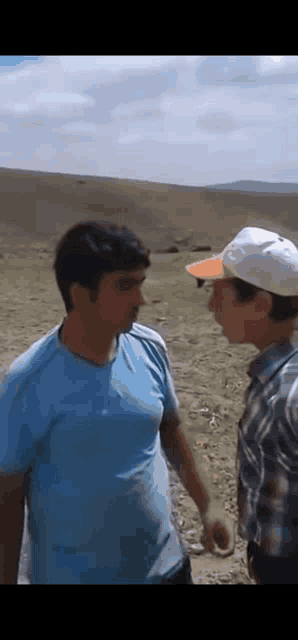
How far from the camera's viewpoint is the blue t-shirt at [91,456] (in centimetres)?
121

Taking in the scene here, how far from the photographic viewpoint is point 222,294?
1.43 metres

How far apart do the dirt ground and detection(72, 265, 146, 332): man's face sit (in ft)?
1.51

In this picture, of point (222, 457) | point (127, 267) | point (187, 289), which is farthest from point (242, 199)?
point (127, 267)

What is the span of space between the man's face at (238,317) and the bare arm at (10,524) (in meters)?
0.64

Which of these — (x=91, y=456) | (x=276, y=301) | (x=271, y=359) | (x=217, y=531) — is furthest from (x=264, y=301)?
(x=217, y=531)

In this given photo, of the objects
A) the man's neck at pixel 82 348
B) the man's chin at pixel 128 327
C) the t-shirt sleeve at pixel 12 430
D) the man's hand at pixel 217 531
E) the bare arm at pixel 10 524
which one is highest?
the man's chin at pixel 128 327

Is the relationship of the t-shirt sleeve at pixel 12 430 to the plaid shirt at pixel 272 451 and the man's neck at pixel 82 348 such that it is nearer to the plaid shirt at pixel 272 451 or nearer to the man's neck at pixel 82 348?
the man's neck at pixel 82 348

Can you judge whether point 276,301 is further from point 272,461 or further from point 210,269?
point 272,461

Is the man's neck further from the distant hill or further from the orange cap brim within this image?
the distant hill

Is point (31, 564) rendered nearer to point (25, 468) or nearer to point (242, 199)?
point (25, 468)

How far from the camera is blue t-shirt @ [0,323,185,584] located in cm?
121

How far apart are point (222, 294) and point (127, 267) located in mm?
303

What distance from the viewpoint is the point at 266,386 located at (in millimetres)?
1337

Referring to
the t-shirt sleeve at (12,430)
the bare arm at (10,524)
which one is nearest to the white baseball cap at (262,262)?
Answer: the t-shirt sleeve at (12,430)
